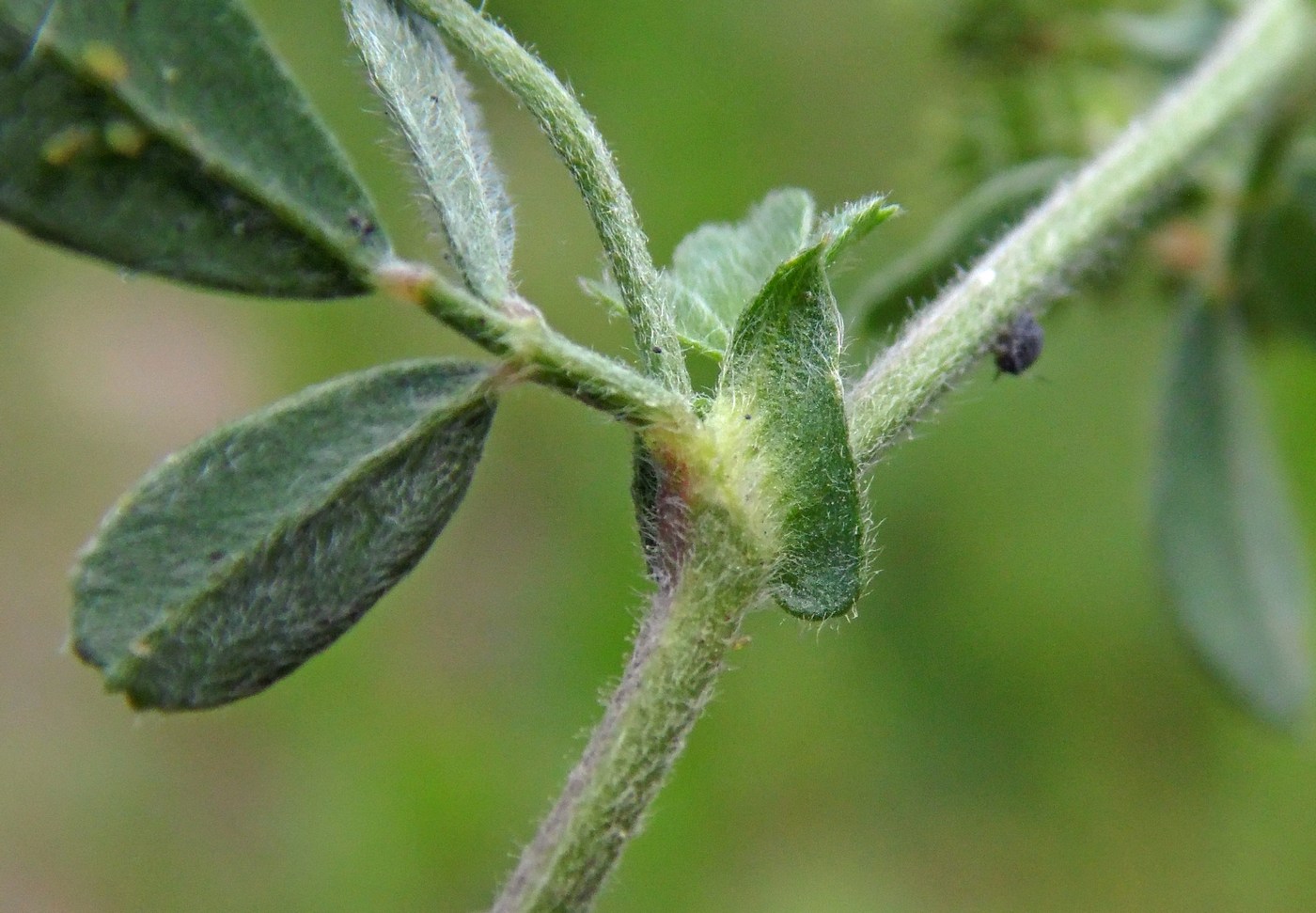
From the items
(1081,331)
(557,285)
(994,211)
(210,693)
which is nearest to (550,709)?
(557,285)

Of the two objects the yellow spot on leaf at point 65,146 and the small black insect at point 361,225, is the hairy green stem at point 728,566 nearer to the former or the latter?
the small black insect at point 361,225

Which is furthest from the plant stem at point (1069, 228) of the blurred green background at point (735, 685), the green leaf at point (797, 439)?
the blurred green background at point (735, 685)

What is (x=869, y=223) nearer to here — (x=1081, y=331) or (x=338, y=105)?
(x=1081, y=331)

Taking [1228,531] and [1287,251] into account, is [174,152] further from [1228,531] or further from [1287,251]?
[1228,531]

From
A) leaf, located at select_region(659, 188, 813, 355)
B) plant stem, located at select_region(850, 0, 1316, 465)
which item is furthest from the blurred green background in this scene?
leaf, located at select_region(659, 188, 813, 355)

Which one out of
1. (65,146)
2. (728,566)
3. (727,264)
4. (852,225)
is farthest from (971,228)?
(65,146)

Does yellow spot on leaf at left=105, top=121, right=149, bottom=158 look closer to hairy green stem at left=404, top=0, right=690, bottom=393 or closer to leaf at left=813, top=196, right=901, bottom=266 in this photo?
hairy green stem at left=404, top=0, right=690, bottom=393
